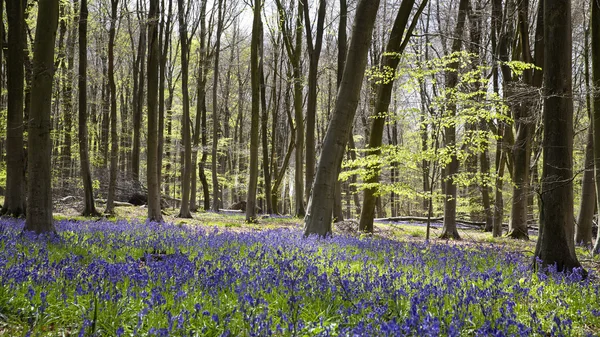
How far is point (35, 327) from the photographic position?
299 cm

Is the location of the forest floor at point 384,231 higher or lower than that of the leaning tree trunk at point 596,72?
lower

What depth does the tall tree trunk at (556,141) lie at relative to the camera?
6.29 metres

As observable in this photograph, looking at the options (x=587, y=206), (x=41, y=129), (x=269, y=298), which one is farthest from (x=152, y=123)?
(x=587, y=206)

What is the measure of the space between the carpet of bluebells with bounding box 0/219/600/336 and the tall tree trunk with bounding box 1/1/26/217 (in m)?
6.56

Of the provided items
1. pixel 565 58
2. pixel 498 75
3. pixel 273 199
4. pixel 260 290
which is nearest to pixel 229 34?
pixel 273 199

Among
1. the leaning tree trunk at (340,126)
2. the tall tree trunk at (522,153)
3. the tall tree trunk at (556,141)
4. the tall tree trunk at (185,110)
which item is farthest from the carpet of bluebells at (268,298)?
the tall tree trunk at (185,110)

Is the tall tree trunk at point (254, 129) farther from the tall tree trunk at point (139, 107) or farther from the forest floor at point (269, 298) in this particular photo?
the forest floor at point (269, 298)

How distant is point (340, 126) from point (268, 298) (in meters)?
5.89

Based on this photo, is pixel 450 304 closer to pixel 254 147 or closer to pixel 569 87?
pixel 569 87

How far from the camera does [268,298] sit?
3803 mm

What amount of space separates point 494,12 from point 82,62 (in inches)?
630

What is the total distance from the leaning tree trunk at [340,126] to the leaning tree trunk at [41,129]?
199 inches

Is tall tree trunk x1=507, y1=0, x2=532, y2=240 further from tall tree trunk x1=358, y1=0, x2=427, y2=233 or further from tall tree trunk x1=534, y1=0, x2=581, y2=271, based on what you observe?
tall tree trunk x1=534, y1=0, x2=581, y2=271

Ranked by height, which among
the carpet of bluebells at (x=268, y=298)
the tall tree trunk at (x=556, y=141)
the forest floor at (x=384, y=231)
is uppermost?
the tall tree trunk at (x=556, y=141)
